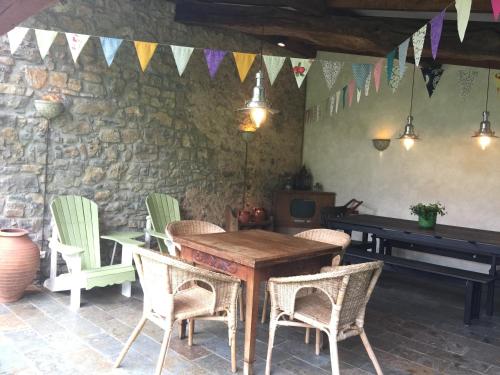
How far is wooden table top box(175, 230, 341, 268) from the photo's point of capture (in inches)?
104

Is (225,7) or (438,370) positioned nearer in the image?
(438,370)

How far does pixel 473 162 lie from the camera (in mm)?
5430

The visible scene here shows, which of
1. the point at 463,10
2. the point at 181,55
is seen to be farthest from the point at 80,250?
the point at 463,10

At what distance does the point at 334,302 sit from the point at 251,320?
0.52 meters

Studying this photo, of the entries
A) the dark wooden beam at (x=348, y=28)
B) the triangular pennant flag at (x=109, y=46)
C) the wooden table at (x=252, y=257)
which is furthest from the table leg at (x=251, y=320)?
the dark wooden beam at (x=348, y=28)

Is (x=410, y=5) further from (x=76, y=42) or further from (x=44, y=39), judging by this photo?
(x=44, y=39)

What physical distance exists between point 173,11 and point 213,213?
259cm

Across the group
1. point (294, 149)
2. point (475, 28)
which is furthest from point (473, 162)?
point (294, 149)

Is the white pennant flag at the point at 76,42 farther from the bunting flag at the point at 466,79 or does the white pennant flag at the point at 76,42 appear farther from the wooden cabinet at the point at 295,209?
the bunting flag at the point at 466,79

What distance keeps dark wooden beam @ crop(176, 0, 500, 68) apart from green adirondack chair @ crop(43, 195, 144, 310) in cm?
257

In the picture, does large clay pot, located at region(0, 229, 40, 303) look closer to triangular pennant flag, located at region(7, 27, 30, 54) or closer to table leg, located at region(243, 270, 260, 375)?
triangular pennant flag, located at region(7, 27, 30, 54)

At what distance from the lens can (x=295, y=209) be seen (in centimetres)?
650

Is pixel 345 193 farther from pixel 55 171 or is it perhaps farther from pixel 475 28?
pixel 55 171

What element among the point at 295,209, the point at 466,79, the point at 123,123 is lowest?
the point at 295,209
